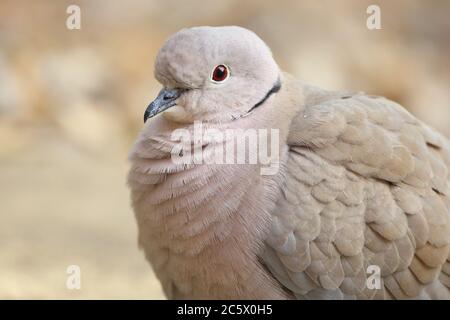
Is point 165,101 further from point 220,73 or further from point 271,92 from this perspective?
point 271,92

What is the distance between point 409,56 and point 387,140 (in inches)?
155

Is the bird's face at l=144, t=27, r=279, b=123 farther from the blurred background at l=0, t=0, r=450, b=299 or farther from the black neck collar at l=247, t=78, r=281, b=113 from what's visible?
the blurred background at l=0, t=0, r=450, b=299

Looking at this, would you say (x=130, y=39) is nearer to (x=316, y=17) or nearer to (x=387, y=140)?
(x=316, y=17)

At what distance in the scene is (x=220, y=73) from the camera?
10.5 feet

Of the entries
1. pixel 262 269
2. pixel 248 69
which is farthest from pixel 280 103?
pixel 262 269

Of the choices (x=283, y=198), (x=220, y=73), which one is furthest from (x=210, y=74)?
(x=283, y=198)

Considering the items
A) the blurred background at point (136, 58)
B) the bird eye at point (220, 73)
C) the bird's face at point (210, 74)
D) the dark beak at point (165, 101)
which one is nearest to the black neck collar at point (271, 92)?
the bird's face at point (210, 74)

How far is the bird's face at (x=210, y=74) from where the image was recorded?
3129mm

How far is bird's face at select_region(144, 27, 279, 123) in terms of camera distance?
3.13m

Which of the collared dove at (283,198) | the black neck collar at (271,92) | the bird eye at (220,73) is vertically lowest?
the collared dove at (283,198)

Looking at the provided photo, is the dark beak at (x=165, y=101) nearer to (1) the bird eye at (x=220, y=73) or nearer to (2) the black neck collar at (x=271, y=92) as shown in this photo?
(1) the bird eye at (x=220, y=73)

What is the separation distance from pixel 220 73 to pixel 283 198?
23.4 inches

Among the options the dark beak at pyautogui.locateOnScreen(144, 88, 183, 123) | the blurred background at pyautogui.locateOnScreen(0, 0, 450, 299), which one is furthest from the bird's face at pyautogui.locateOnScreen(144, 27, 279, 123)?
the blurred background at pyautogui.locateOnScreen(0, 0, 450, 299)

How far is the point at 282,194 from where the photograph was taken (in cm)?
313
